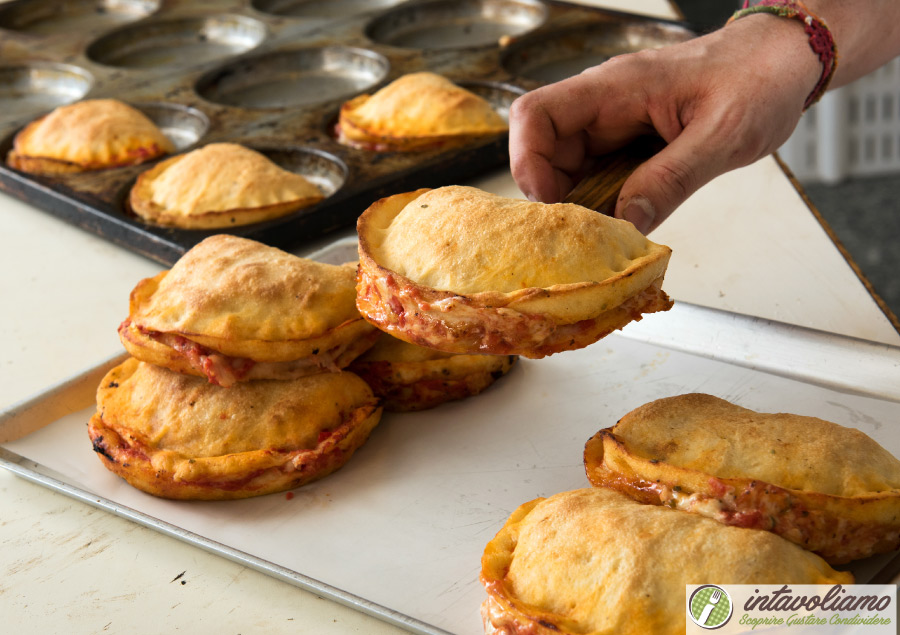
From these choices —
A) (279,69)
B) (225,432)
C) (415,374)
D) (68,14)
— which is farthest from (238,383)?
(68,14)

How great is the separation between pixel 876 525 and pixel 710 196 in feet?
5.73

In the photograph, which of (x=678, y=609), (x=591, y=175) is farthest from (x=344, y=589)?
(x=591, y=175)

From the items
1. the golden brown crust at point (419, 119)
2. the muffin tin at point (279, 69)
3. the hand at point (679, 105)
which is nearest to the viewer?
the hand at point (679, 105)

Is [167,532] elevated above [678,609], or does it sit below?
below

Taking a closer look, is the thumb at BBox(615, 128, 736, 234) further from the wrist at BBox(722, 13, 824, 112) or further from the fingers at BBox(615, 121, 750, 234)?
the wrist at BBox(722, 13, 824, 112)

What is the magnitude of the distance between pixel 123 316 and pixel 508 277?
55.5 inches

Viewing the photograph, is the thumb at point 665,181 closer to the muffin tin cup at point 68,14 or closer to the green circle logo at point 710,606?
the green circle logo at point 710,606

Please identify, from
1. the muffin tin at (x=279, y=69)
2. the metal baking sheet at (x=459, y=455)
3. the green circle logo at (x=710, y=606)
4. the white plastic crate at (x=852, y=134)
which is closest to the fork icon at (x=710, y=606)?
the green circle logo at (x=710, y=606)

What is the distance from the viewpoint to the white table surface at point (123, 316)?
1.48 m

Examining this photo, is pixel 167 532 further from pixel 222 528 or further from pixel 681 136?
pixel 681 136

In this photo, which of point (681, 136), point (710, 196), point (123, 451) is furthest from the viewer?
point (710, 196)

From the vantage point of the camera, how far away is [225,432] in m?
1.76

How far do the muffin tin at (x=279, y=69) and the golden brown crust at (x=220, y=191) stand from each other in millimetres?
59

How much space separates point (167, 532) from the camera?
1.58 m
